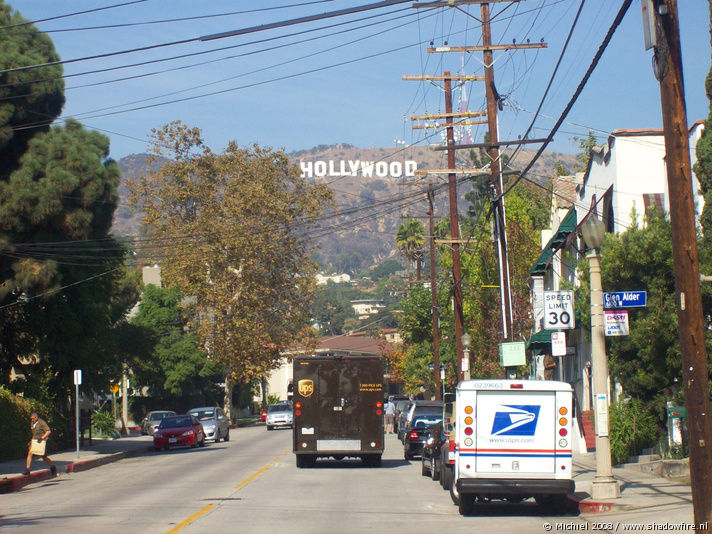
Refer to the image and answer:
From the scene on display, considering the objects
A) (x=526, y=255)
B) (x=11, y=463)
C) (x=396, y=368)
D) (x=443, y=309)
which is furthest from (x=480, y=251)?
(x=396, y=368)

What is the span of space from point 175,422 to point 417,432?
14961 millimetres

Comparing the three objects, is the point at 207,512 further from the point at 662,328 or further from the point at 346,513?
the point at 662,328

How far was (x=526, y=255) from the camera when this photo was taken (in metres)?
41.9

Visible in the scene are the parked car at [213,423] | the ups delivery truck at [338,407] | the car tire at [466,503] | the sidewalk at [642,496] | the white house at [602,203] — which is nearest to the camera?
the sidewalk at [642,496]

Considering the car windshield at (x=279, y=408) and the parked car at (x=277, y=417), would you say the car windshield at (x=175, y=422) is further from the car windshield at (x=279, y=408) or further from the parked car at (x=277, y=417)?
the car windshield at (x=279, y=408)

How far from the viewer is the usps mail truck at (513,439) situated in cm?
1437

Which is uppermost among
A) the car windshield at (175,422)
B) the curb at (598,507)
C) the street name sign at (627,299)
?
the street name sign at (627,299)

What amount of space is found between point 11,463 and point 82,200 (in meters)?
9.30

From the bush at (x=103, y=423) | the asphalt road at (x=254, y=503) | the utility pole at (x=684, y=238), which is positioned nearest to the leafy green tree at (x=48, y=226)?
the asphalt road at (x=254, y=503)

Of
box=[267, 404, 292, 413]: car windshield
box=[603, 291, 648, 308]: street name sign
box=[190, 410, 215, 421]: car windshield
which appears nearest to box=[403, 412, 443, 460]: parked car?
box=[603, 291, 648, 308]: street name sign

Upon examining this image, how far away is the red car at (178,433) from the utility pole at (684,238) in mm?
30138

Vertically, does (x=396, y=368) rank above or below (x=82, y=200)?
below

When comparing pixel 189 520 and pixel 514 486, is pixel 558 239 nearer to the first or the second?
pixel 514 486

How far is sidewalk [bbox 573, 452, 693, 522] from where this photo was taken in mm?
13590
